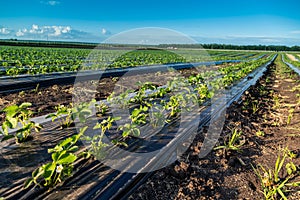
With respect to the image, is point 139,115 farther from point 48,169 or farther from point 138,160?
point 48,169

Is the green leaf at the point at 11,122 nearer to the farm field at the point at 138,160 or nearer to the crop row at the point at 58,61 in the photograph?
the farm field at the point at 138,160

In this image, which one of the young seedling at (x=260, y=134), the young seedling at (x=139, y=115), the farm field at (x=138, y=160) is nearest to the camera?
the farm field at (x=138, y=160)

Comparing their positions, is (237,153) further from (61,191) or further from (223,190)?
(61,191)

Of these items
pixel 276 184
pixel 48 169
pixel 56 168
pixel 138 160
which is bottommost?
pixel 276 184

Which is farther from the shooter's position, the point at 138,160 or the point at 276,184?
the point at 138,160

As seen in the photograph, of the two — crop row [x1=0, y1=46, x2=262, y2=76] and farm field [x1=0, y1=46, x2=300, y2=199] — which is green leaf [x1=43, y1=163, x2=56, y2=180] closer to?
farm field [x1=0, y1=46, x2=300, y2=199]

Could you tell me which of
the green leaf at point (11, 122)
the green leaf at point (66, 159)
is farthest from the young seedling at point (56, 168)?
the green leaf at point (11, 122)

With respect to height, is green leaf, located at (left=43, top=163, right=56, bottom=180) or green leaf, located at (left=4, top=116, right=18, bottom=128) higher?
green leaf, located at (left=4, top=116, right=18, bottom=128)

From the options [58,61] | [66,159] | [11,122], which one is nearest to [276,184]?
[66,159]

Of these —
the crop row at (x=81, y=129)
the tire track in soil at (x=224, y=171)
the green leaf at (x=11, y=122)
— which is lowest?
the tire track in soil at (x=224, y=171)

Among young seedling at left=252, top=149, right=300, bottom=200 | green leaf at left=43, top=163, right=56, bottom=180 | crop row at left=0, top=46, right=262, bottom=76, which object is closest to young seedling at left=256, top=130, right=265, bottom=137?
young seedling at left=252, top=149, right=300, bottom=200

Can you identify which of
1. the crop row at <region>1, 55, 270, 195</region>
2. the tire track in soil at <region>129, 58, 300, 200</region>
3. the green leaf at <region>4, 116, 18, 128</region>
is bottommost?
the tire track in soil at <region>129, 58, 300, 200</region>

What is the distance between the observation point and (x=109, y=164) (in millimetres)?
2270

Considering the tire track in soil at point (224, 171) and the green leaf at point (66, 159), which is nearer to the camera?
the green leaf at point (66, 159)
